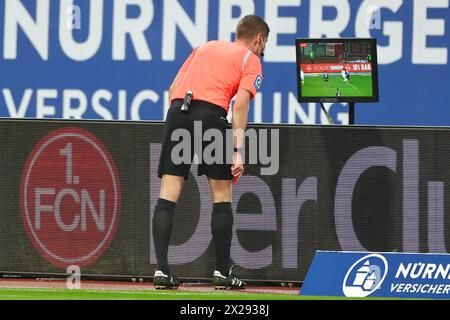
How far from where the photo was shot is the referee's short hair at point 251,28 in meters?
8.09

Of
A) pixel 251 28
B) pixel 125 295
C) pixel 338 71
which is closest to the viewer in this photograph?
pixel 125 295

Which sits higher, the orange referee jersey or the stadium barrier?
the orange referee jersey

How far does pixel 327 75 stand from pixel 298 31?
14.6ft

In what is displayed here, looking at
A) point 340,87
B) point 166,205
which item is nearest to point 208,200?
point 166,205

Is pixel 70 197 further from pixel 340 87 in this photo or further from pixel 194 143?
pixel 340 87

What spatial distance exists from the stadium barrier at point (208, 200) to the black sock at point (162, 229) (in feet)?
2.26

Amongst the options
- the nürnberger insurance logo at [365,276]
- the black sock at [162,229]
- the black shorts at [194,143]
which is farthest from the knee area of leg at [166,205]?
the nürnberger insurance logo at [365,276]

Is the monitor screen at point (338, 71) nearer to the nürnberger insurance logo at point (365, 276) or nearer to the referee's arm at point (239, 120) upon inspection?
the referee's arm at point (239, 120)

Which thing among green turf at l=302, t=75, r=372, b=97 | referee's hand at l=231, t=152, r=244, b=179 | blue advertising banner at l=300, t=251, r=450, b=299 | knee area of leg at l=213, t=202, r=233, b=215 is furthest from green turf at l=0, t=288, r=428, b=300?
green turf at l=302, t=75, r=372, b=97

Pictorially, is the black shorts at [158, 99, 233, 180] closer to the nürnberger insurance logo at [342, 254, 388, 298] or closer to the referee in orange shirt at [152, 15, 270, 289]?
the referee in orange shirt at [152, 15, 270, 289]

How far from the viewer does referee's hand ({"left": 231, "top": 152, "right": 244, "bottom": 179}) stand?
25.5ft

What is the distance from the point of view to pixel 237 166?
25.5 feet

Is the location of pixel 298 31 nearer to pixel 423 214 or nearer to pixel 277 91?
pixel 277 91

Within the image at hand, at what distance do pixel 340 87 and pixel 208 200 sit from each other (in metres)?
1.61
